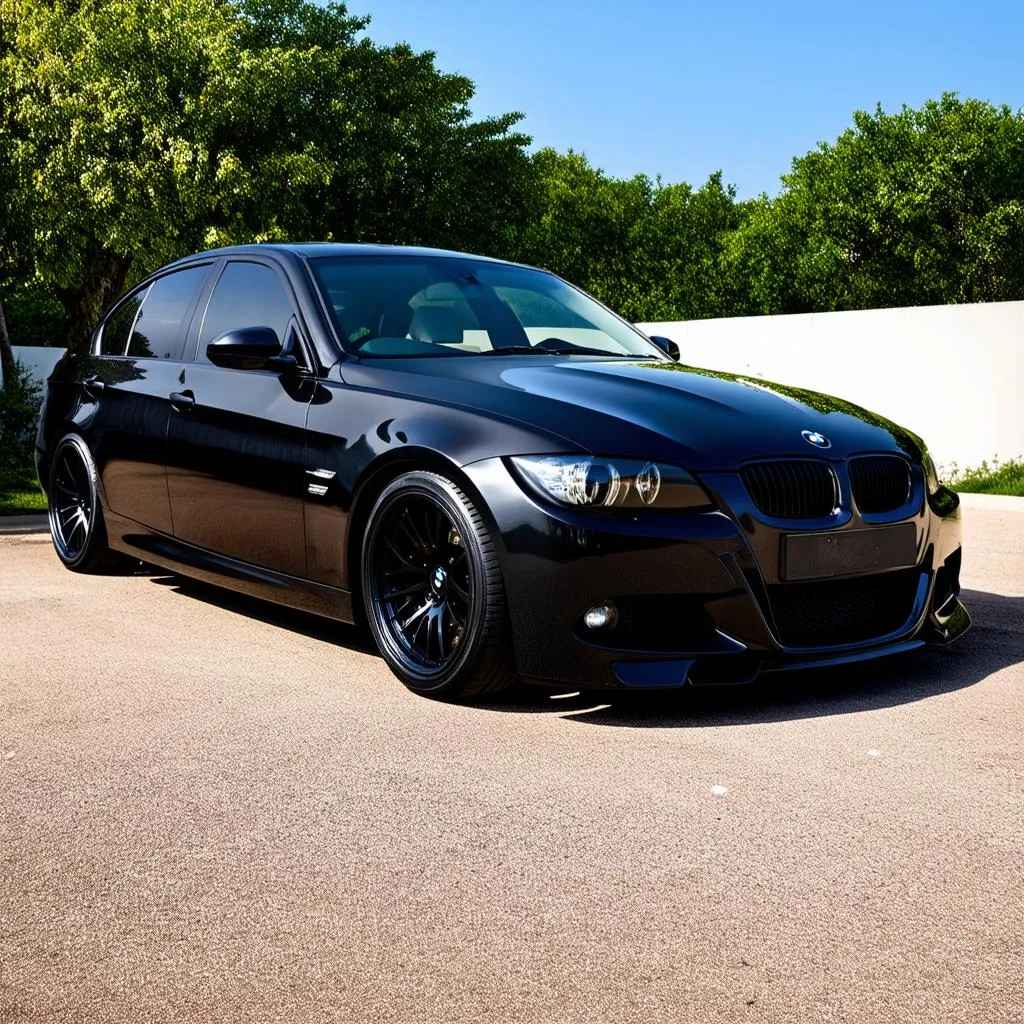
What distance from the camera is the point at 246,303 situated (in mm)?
6141

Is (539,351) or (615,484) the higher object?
(539,351)

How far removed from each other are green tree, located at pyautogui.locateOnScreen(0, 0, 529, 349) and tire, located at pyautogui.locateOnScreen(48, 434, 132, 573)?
18770 millimetres

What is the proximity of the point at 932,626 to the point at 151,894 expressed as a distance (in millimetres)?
3123

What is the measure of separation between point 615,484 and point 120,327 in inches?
150

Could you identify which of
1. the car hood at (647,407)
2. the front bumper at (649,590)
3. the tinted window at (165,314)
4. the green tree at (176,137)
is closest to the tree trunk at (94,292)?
the green tree at (176,137)

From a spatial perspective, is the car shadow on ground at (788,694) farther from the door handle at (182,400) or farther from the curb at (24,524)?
the curb at (24,524)

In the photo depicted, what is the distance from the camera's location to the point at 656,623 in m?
4.48

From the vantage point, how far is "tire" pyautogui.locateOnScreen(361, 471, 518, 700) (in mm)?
4547

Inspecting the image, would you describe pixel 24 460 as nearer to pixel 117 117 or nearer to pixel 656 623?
pixel 656 623

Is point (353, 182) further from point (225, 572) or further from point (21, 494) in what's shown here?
point (225, 572)

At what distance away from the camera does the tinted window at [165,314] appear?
260 inches

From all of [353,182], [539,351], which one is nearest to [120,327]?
[539,351]

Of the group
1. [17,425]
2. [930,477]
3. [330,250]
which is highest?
[330,250]

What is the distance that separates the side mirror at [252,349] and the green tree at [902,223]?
129 ft
